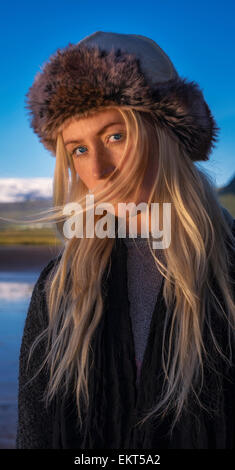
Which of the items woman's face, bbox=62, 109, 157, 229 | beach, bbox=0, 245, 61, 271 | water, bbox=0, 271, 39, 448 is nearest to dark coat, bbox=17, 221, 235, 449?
woman's face, bbox=62, 109, 157, 229

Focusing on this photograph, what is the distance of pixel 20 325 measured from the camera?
6539mm

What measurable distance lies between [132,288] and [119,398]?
0.28 m

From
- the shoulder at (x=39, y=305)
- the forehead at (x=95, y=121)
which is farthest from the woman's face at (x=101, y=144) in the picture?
the shoulder at (x=39, y=305)

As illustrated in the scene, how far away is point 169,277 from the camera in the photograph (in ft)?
4.10

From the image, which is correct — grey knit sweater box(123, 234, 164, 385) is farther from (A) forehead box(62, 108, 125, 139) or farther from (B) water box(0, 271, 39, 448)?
(B) water box(0, 271, 39, 448)

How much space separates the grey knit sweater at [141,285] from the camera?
1.29 m

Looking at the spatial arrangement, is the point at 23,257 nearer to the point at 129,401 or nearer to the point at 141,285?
the point at 141,285

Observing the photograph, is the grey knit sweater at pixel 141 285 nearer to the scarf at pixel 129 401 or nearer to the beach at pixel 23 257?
the scarf at pixel 129 401

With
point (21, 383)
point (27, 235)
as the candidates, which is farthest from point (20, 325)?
point (27, 235)

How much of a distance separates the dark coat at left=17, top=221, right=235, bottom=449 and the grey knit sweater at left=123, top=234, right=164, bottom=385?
0.03 meters

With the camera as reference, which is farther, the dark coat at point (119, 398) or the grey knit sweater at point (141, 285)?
the grey knit sweater at point (141, 285)

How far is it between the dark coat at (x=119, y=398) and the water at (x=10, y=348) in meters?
2.14

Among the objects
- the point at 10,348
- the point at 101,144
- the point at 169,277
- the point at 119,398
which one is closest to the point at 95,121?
the point at 101,144
